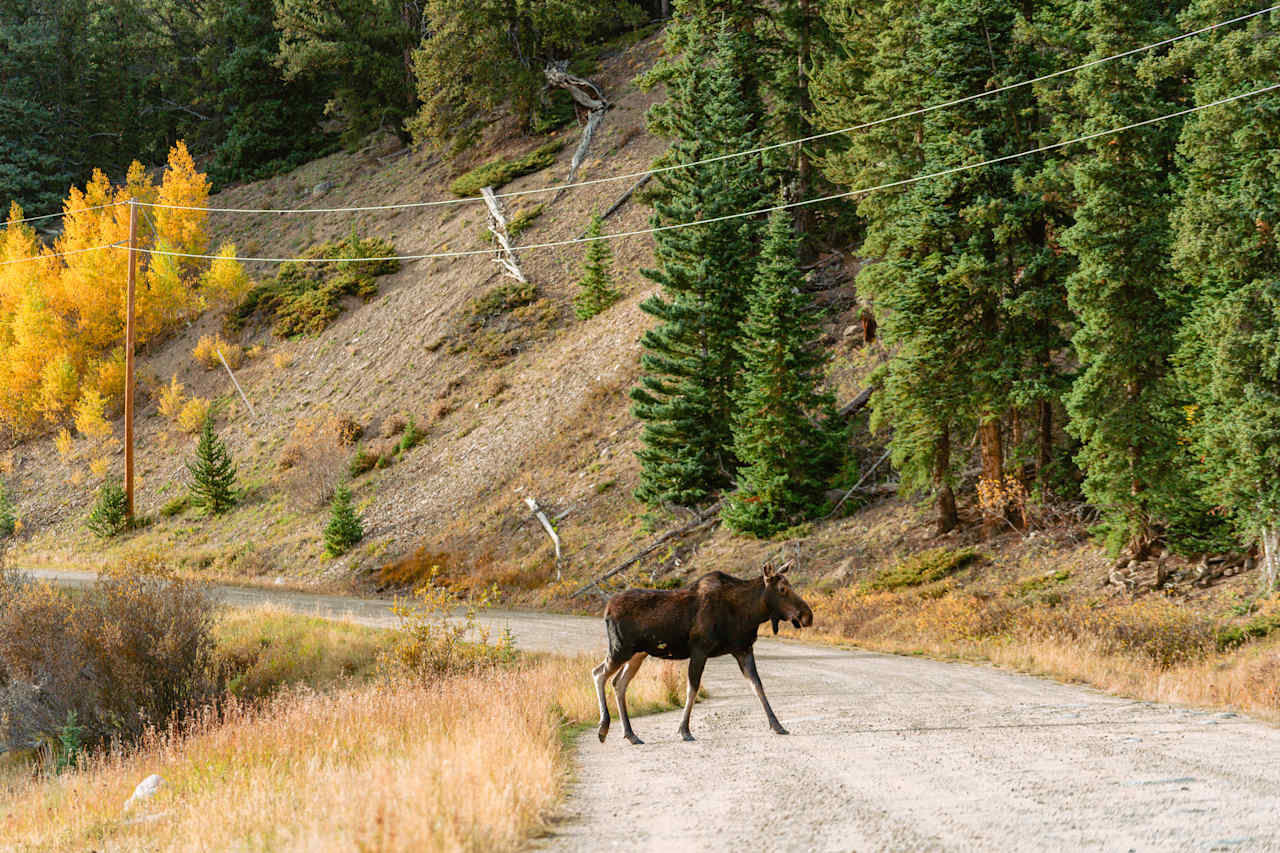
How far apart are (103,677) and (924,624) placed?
15.7 meters

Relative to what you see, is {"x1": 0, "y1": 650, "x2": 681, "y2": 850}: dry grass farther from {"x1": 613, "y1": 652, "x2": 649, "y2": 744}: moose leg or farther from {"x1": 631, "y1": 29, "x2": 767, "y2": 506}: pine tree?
{"x1": 631, "y1": 29, "x2": 767, "y2": 506}: pine tree

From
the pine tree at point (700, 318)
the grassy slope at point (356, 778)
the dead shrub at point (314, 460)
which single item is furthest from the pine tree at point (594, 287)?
the grassy slope at point (356, 778)

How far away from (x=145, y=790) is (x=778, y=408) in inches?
815

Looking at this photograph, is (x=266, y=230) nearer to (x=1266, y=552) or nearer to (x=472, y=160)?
(x=472, y=160)

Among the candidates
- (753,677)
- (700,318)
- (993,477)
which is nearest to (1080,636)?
(993,477)

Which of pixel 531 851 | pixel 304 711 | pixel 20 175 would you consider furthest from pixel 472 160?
pixel 531 851

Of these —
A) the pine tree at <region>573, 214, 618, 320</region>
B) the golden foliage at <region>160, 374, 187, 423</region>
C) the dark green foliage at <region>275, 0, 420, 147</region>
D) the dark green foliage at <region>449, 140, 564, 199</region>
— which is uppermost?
the dark green foliage at <region>275, 0, 420, 147</region>

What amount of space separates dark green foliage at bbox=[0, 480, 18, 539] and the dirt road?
49.1m

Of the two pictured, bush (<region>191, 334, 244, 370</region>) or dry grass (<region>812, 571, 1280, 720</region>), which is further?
bush (<region>191, 334, 244, 370</region>)

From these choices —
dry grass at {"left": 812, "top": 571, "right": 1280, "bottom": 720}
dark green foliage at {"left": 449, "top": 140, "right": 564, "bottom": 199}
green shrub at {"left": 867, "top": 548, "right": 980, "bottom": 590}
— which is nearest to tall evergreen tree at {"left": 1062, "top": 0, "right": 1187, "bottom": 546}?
dry grass at {"left": 812, "top": 571, "right": 1280, "bottom": 720}

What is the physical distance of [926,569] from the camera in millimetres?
23547

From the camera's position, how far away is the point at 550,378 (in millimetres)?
42375

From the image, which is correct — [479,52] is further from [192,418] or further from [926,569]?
[926,569]

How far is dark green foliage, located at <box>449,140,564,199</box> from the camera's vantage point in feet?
201
